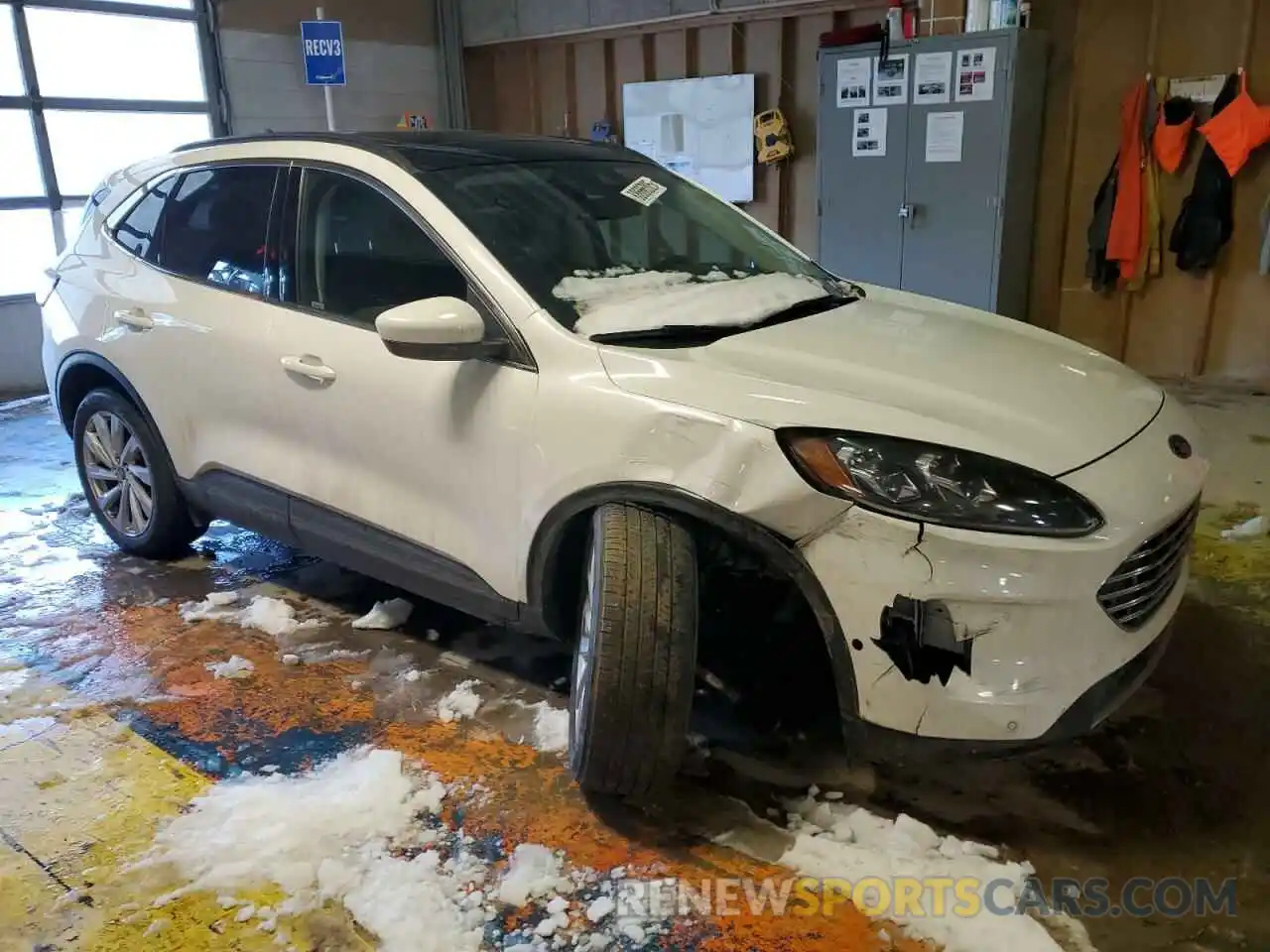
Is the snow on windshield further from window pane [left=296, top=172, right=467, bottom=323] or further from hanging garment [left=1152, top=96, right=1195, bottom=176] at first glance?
hanging garment [left=1152, top=96, right=1195, bottom=176]

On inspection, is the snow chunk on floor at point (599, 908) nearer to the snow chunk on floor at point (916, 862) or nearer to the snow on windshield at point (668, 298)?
the snow chunk on floor at point (916, 862)

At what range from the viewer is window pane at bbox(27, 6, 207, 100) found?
7.11 metres

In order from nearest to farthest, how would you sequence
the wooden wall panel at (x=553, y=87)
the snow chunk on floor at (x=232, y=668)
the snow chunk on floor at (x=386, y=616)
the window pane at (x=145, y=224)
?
the snow chunk on floor at (x=232, y=668)
the snow chunk on floor at (x=386, y=616)
the window pane at (x=145, y=224)
the wooden wall panel at (x=553, y=87)

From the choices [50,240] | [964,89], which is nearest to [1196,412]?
[964,89]

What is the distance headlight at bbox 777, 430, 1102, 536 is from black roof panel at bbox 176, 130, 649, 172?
1387 millimetres

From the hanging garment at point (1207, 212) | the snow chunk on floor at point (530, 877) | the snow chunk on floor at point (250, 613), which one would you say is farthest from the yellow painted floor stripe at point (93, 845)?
the hanging garment at point (1207, 212)

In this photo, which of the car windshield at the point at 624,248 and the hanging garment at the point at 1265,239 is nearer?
the car windshield at the point at 624,248

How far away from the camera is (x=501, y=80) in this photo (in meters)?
9.20

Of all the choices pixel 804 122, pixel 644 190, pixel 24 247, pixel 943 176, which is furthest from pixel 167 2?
pixel 644 190

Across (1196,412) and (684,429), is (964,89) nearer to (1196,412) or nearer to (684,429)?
(1196,412)

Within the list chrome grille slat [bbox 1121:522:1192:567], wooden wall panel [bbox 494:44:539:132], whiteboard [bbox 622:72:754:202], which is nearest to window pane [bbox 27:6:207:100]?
wooden wall panel [bbox 494:44:539:132]

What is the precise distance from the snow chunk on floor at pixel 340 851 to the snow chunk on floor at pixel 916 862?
2.39 ft

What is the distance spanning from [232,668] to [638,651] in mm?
1536

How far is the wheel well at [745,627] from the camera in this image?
94.2 inches
